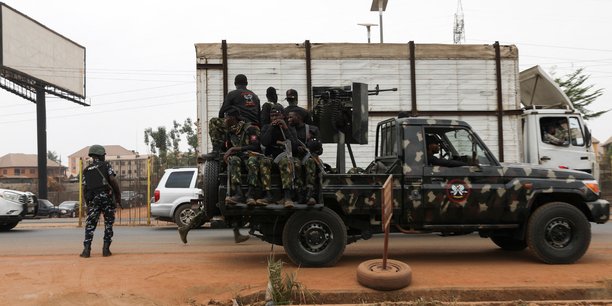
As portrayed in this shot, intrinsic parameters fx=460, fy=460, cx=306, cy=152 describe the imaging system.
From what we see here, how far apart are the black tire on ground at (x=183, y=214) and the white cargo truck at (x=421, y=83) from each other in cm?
275

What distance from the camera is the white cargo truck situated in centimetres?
950

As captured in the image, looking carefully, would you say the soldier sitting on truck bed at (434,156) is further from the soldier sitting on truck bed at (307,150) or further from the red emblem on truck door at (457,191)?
the soldier sitting on truck bed at (307,150)

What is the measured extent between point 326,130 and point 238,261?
8.38 ft

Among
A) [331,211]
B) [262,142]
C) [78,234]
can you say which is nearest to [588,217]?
[331,211]

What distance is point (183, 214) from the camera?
1154 centimetres

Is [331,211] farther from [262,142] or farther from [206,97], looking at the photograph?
[206,97]

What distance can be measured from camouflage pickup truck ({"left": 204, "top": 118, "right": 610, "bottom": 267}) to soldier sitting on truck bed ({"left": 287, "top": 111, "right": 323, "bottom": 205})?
18cm

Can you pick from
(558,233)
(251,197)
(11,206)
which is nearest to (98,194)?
Answer: (251,197)

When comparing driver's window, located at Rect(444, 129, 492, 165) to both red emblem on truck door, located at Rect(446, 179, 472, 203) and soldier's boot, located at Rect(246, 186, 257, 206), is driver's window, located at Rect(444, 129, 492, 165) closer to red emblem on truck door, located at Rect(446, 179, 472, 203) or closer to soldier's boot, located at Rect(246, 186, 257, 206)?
red emblem on truck door, located at Rect(446, 179, 472, 203)

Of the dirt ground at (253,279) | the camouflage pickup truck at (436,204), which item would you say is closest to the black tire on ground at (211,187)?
the camouflage pickup truck at (436,204)

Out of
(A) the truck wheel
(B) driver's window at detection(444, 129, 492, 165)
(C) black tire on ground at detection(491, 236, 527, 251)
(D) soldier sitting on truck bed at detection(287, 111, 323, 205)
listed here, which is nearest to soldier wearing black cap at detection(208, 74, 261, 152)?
(D) soldier sitting on truck bed at detection(287, 111, 323, 205)

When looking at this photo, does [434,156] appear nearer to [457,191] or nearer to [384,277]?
[457,191]

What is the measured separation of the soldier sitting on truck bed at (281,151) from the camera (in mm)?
6141

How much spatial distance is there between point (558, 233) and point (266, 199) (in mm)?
4180
